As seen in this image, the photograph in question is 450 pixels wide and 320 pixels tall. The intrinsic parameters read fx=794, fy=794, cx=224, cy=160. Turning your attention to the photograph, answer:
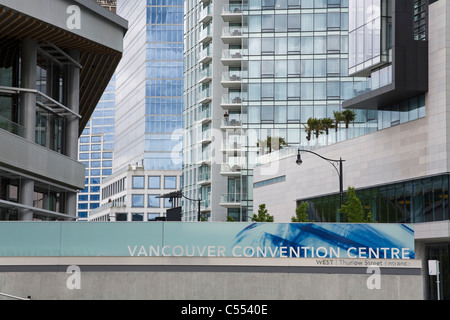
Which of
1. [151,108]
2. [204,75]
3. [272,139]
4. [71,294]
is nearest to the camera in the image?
[71,294]

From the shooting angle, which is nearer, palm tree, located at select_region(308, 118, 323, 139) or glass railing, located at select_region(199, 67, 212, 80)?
palm tree, located at select_region(308, 118, 323, 139)

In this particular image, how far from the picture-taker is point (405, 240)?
23.0 metres

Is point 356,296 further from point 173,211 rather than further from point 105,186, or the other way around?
point 105,186

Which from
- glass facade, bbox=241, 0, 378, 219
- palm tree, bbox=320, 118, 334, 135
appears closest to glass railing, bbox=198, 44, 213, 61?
glass facade, bbox=241, 0, 378, 219

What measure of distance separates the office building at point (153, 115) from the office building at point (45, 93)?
11896 cm

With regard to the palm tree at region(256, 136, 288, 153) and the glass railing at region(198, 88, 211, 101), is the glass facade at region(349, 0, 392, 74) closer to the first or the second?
the palm tree at region(256, 136, 288, 153)

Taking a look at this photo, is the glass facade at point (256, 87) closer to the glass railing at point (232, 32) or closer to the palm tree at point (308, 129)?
the glass railing at point (232, 32)

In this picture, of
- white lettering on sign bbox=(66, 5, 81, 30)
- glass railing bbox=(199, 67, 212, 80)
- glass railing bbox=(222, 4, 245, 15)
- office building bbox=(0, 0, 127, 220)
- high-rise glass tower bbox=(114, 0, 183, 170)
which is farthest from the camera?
high-rise glass tower bbox=(114, 0, 183, 170)

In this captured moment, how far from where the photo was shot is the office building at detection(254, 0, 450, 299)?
163 feet

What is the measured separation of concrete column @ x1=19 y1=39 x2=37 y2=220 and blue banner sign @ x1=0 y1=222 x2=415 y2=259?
13387 mm

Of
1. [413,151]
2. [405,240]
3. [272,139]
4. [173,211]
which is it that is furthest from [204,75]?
[405,240]

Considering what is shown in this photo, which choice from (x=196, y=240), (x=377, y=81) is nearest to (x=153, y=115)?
(x=377, y=81)

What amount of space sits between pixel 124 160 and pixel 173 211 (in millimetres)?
145092

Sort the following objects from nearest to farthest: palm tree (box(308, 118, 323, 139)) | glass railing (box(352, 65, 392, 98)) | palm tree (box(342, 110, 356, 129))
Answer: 1. glass railing (box(352, 65, 392, 98))
2. palm tree (box(342, 110, 356, 129))
3. palm tree (box(308, 118, 323, 139))
